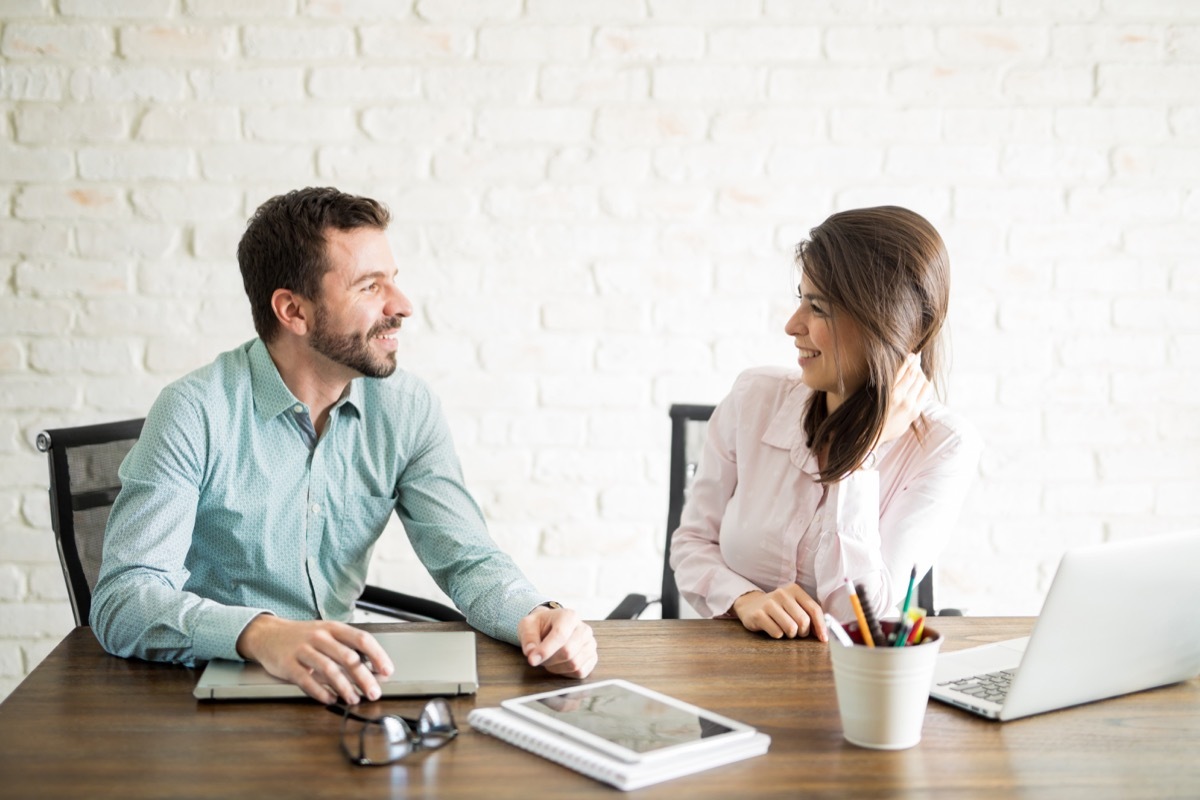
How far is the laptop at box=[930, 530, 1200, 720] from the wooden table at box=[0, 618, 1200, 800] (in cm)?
2

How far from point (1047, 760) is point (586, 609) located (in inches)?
63.3

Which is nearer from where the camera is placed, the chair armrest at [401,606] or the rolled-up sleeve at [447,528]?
the rolled-up sleeve at [447,528]

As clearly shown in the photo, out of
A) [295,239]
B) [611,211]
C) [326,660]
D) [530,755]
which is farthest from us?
[611,211]

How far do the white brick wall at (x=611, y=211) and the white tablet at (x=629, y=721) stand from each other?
140 centimetres

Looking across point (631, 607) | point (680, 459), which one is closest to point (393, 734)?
point (631, 607)

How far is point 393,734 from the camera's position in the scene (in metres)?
1.11

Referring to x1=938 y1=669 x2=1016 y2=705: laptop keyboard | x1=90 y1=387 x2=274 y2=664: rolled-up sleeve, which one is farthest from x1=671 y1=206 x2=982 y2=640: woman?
x1=90 y1=387 x2=274 y2=664: rolled-up sleeve

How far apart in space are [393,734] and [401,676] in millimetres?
165

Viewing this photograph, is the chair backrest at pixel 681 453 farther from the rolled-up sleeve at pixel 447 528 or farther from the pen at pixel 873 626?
the pen at pixel 873 626

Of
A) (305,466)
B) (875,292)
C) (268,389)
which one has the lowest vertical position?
(305,466)

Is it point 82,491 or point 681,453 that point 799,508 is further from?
point 82,491

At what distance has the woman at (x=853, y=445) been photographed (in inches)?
68.4

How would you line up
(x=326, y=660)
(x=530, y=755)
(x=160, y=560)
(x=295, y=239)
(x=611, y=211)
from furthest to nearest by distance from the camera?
1. (x=611, y=211)
2. (x=295, y=239)
3. (x=160, y=560)
4. (x=326, y=660)
5. (x=530, y=755)

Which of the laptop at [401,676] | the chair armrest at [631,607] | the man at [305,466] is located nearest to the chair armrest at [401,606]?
the man at [305,466]
